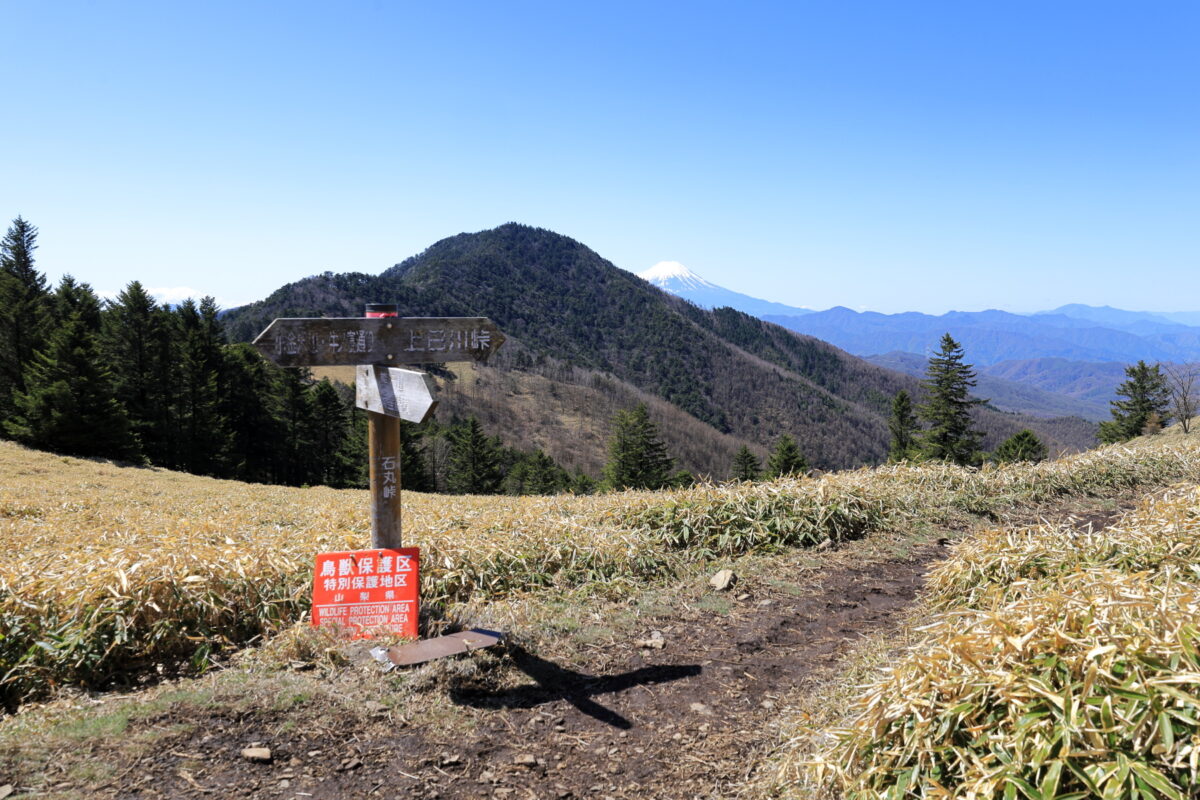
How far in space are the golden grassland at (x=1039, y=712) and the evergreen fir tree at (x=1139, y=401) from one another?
54408 millimetres

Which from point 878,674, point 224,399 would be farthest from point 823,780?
point 224,399

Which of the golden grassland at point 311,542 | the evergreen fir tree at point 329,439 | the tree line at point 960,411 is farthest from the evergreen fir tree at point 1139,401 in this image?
the evergreen fir tree at point 329,439

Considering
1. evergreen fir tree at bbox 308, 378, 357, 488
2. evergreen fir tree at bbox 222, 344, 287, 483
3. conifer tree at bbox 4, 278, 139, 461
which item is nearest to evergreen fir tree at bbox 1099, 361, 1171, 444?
evergreen fir tree at bbox 308, 378, 357, 488

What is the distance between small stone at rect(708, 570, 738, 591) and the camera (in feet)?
19.2

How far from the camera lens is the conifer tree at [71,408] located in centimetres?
2388

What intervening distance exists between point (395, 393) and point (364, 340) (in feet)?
1.35

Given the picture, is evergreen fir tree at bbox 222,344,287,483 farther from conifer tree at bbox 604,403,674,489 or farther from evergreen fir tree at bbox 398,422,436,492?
conifer tree at bbox 604,403,674,489

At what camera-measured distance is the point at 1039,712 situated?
101 inches

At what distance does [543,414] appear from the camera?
341ft

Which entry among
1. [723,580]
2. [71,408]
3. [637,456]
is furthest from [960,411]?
[71,408]

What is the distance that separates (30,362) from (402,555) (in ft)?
108

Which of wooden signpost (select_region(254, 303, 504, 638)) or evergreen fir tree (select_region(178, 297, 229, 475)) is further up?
wooden signpost (select_region(254, 303, 504, 638))

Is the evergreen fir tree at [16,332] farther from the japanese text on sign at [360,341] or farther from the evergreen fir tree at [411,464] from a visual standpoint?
the japanese text on sign at [360,341]

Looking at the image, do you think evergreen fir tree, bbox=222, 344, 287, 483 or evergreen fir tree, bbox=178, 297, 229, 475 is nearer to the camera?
evergreen fir tree, bbox=178, 297, 229, 475
